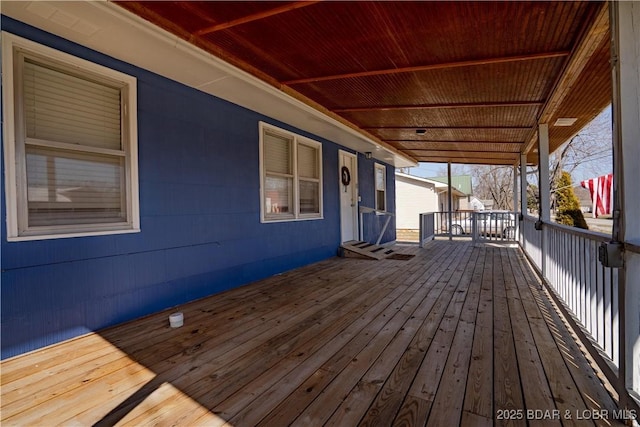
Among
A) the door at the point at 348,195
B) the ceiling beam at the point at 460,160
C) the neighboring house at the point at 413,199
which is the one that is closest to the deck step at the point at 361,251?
the door at the point at 348,195

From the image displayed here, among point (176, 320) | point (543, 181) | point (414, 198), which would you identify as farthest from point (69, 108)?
point (414, 198)

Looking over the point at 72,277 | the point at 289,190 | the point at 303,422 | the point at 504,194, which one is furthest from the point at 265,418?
the point at 504,194

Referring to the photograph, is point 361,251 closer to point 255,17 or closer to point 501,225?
point 501,225

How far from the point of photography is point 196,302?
12.4 feet

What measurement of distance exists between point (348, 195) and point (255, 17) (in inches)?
211

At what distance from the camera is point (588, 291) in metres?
2.62

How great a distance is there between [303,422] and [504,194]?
27.7m

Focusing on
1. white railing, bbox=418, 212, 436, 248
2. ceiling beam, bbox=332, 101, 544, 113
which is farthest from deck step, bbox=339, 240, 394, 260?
ceiling beam, bbox=332, 101, 544, 113

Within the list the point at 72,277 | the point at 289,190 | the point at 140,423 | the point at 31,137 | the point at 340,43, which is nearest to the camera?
the point at 140,423

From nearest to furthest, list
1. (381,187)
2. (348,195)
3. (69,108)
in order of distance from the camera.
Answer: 1. (69,108)
2. (348,195)
3. (381,187)

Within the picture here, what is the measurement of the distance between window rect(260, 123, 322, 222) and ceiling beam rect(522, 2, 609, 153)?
3.65 m

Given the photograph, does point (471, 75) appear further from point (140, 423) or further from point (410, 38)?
point (140, 423)

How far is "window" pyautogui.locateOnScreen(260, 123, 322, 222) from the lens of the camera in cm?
516

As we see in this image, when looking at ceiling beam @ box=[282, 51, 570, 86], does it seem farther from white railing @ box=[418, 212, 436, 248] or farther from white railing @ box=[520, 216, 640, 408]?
white railing @ box=[418, 212, 436, 248]
